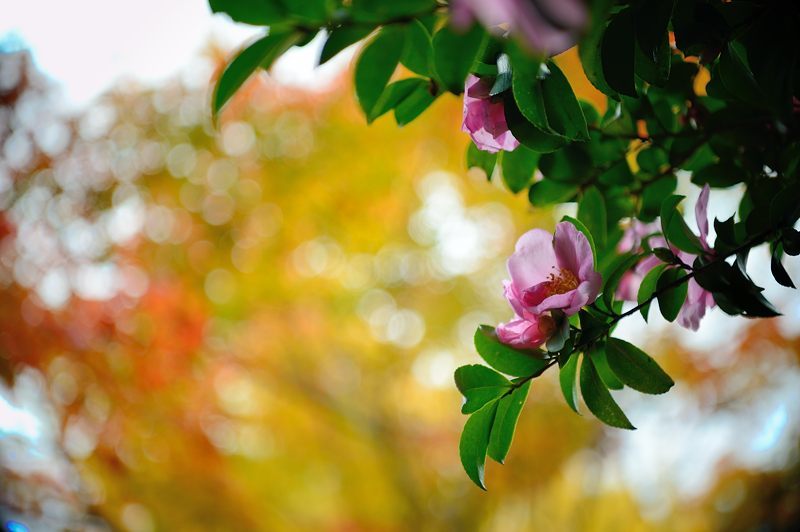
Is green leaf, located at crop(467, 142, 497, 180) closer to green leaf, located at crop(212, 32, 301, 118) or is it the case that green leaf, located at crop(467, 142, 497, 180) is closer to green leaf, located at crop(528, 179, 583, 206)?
green leaf, located at crop(528, 179, 583, 206)

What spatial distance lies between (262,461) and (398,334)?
994mm

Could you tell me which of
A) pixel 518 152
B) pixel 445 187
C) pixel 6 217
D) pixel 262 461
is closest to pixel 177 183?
pixel 6 217

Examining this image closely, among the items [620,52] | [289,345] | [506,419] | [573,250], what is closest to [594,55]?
[620,52]

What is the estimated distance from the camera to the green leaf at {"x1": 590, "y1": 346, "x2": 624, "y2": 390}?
1.34ft

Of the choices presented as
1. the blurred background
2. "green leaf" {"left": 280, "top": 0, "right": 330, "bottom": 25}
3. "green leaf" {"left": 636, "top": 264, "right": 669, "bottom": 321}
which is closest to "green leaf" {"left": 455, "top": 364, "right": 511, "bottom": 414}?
"green leaf" {"left": 636, "top": 264, "right": 669, "bottom": 321}

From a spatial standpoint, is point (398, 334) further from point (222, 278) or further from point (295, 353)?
point (222, 278)

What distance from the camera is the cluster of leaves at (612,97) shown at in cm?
30

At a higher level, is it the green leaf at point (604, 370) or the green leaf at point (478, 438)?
the green leaf at point (604, 370)

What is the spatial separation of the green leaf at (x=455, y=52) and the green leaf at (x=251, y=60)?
0.22 ft

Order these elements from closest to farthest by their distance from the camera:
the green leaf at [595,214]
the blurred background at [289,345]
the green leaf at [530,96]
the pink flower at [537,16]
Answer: the pink flower at [537,16] → the green leaf at [530,96] → the green leaf at [595,214] → the blurred background at [289,345]

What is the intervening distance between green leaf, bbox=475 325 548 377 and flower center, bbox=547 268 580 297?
0.04m

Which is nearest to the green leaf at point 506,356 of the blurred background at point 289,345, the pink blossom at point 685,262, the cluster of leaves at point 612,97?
the cluster of leaves at point 612,97

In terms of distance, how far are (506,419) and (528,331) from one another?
0.20ft

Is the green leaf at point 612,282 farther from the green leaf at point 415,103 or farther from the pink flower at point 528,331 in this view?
the green leaf at point 415,103
